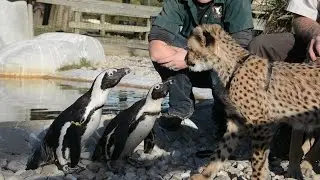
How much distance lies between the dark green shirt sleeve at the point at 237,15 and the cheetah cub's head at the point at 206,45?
1.02 metres

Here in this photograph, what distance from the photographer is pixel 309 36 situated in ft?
17.7

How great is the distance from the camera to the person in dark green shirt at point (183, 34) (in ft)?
19.7

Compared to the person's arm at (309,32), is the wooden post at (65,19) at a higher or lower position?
lower

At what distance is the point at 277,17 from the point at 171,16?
6.67 metres

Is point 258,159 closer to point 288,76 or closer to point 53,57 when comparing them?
point 288,76

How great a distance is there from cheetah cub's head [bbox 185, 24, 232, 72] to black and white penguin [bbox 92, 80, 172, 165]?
0.81m

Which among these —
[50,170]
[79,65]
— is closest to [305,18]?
[50,170]

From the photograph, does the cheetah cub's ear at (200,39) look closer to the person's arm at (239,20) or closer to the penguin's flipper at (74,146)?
the person's arm at (239,20)

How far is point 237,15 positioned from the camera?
19.9 ft

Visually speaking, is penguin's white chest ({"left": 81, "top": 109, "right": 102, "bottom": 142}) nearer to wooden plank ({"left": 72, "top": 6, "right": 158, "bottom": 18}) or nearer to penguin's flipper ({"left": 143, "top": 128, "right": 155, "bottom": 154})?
penguin's flipper ({"left": 143, "top": 128, "right": 155, "bottom": 154})

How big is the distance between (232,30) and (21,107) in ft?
14.1

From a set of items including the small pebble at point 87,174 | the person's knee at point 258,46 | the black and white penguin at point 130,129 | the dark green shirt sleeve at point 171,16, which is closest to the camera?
the small pebble at point 87,174

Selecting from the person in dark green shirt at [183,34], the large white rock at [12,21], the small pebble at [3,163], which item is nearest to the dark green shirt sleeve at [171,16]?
the person in dark green shirt at [183,34]

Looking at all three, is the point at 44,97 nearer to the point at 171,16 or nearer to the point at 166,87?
the point at 171,16
